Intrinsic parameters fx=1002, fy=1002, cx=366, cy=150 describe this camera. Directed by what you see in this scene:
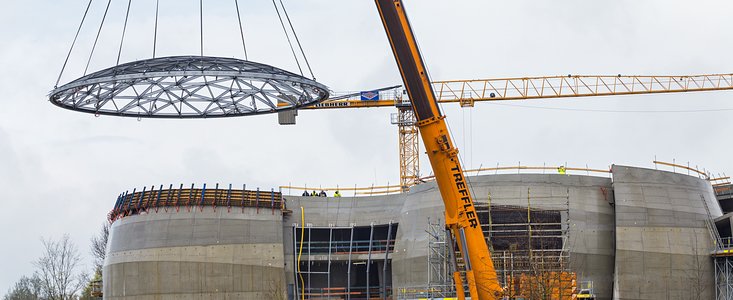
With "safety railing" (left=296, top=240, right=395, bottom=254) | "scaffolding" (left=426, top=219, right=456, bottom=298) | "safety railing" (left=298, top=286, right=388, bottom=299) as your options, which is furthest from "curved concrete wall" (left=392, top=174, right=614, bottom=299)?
"safety railing" (left=296, top=240, right=395, bottom=254)

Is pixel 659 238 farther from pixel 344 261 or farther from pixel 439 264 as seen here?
pixel 344 261

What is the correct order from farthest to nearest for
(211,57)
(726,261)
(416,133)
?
(416,133) → (726,261) → (211,57)

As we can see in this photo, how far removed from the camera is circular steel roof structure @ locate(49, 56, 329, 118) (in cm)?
4625

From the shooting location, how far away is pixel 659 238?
62125 millimetres

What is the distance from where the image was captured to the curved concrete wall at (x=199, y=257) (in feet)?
229

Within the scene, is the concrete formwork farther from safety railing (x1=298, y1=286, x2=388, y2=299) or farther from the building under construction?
safety railing (x1=298, y1=286, x2=388, y2=299)

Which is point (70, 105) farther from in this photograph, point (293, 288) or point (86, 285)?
point (86, 285)

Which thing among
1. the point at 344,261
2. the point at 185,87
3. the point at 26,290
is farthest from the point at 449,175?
the point at 26,290

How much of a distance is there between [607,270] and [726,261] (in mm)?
7160

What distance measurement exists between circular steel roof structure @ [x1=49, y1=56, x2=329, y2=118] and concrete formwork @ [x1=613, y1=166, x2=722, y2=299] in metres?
22.7

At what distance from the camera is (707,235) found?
207ft

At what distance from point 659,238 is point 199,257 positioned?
31054 mm

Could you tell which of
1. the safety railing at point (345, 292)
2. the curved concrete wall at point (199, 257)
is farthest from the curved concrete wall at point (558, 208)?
the curved concrete wall at point (199, 257)

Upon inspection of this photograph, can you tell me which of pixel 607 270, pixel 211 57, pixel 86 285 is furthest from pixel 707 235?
pixel 86 285
